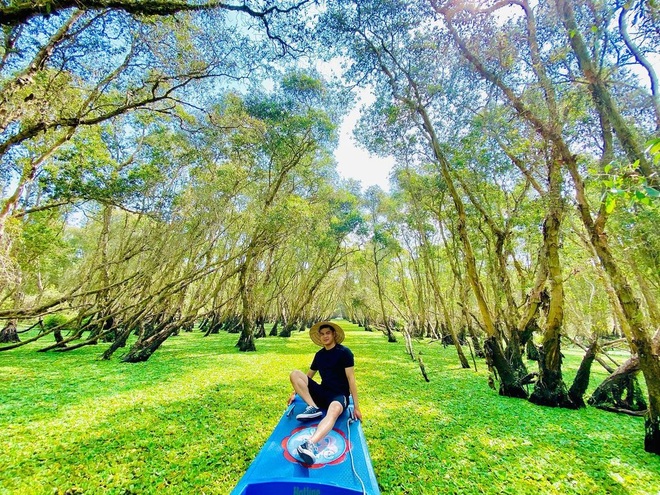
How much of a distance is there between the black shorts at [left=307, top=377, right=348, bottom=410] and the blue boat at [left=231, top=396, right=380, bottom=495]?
0.43 metres

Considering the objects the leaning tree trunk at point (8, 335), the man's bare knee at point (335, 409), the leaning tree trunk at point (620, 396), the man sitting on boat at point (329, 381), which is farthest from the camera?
the leaning tree trunk at point (8, 335)

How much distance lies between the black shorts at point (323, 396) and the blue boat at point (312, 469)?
0.43 metres

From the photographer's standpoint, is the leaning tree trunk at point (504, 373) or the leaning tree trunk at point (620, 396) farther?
the leaning tree trunk at point (504, 373)

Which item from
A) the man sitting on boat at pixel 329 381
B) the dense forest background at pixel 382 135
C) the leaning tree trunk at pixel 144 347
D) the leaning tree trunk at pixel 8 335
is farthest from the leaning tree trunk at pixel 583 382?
the leaning tree trunk at pixel 8 335

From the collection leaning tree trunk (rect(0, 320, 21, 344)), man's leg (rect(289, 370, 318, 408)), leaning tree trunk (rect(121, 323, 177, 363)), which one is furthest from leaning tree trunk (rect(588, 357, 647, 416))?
leaning tree trunk (rect(0, 320, 21, 344))

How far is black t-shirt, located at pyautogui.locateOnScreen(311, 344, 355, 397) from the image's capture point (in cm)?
361

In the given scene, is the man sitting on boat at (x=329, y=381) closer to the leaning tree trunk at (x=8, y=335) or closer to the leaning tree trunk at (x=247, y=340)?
the leaning tree trunk at (x=247, y=340)

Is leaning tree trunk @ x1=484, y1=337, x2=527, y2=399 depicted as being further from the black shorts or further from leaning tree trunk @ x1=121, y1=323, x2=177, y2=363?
leaning tree trunk @ x1=121, y1=323, x2=177, y2=363

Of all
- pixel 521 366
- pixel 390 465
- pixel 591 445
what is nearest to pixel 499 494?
pixel 390 465

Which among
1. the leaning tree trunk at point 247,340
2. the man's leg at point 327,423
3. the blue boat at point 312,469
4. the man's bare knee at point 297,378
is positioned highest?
the man's bare knee at point 297,378

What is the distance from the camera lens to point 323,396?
11.6 ft

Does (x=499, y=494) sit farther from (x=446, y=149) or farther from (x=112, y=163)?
(x=112, y=163)

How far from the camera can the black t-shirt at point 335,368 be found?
361 cm

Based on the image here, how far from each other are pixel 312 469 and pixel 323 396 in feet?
4.30
